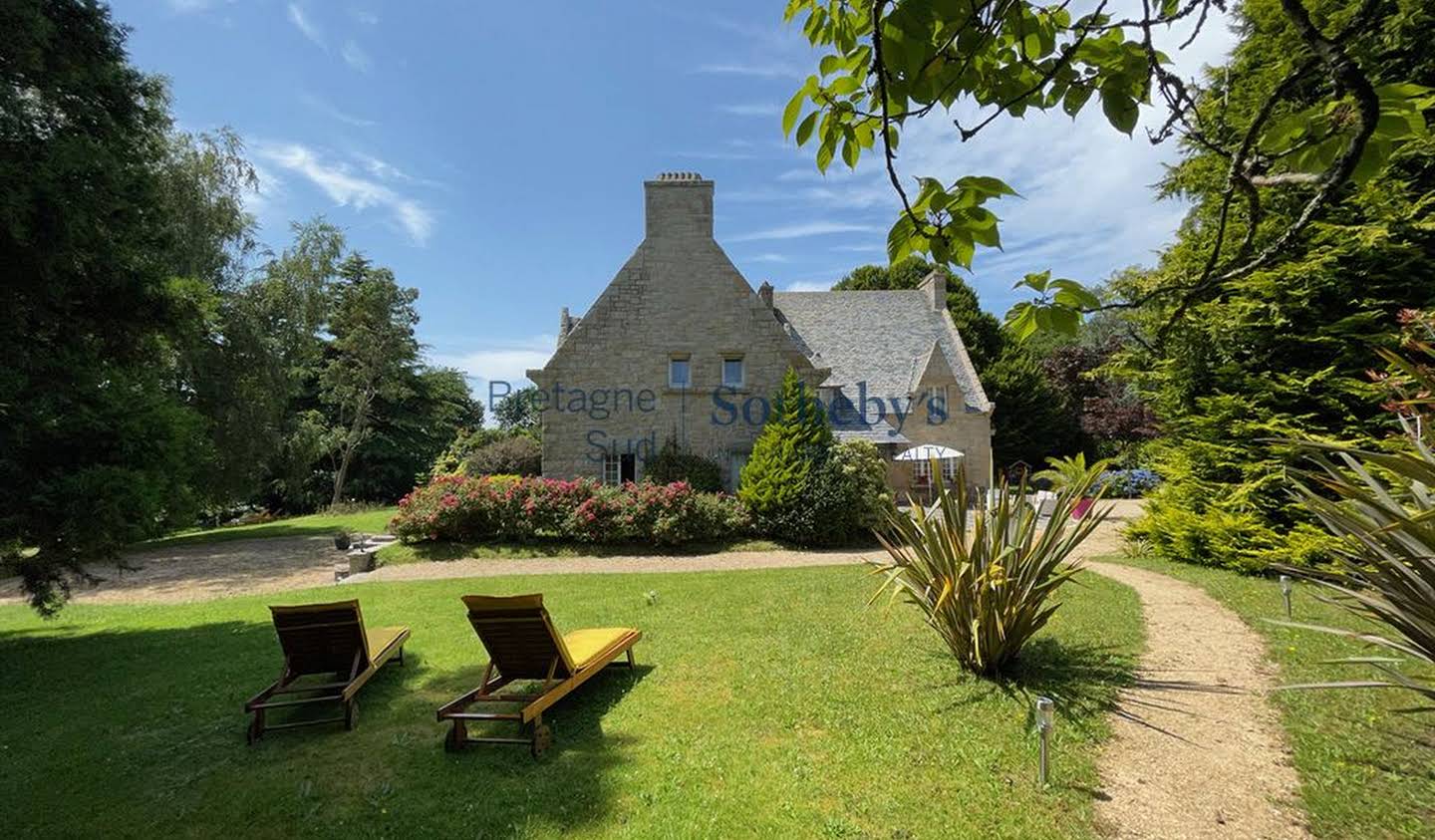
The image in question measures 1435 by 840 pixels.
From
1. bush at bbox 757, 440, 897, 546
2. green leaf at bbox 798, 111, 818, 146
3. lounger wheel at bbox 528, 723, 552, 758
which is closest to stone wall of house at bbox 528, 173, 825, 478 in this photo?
bush at bbox 757, 440, 897, 546

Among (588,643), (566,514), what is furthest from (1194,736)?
(566,514)

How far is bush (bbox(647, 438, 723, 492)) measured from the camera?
1728 centimetres

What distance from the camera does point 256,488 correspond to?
1984 cm

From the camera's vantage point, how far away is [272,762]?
4469mm

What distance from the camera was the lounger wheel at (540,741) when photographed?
440 cm

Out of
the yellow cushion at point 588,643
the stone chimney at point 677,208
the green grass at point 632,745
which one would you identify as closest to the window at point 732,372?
the stone chimney at point 677,208

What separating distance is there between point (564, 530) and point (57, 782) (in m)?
10.5

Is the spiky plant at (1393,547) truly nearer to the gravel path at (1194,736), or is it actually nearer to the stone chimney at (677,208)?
the gravel path at (1194,736)

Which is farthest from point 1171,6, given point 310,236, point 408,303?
point 408,303

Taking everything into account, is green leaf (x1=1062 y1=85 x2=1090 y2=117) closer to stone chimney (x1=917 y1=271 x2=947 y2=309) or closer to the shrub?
the shrub

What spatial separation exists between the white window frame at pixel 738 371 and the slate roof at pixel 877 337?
479 cm

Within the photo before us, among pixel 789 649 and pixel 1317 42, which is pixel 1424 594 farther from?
pixel 789 649

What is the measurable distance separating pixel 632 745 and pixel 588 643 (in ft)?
4.87

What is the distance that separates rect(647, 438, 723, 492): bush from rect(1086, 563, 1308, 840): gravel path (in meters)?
12.0
